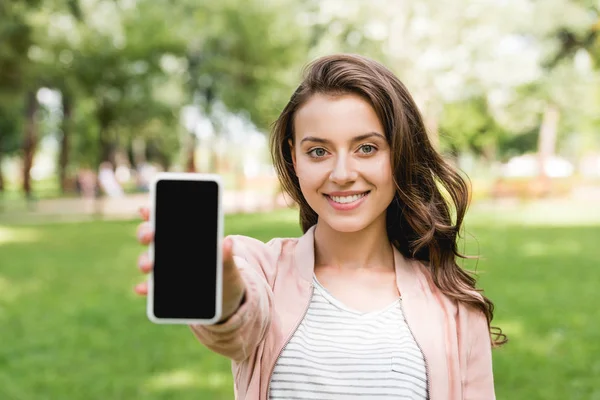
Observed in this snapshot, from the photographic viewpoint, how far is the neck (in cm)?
204

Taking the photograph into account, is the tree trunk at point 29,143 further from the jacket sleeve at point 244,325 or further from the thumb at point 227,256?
the thumb at point 227,256

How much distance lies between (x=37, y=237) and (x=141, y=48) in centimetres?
801

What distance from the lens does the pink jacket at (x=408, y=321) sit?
180cm

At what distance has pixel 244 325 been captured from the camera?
154cm

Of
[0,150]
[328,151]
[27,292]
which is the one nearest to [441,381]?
[328,151]

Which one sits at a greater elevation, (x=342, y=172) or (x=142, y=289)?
(x=342, y=172)

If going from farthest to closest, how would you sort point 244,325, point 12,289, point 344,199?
1. point 12,289
2. point 344,199
3. point 244,325

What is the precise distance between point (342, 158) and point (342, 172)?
39mm

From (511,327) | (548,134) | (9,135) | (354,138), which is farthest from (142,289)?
(9,135)

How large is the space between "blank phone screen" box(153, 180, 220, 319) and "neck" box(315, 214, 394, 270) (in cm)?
71

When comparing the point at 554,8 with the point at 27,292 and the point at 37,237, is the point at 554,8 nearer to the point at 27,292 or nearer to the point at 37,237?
the point at 37,237

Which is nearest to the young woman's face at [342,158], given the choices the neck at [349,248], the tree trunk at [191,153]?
the neck at [349,248]

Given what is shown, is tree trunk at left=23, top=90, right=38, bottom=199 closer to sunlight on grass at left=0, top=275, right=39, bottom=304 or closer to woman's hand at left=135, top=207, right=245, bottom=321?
sunlight on grass at left=0, top=275, right=39, bottom=304

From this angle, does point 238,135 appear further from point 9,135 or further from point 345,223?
point 345,223
